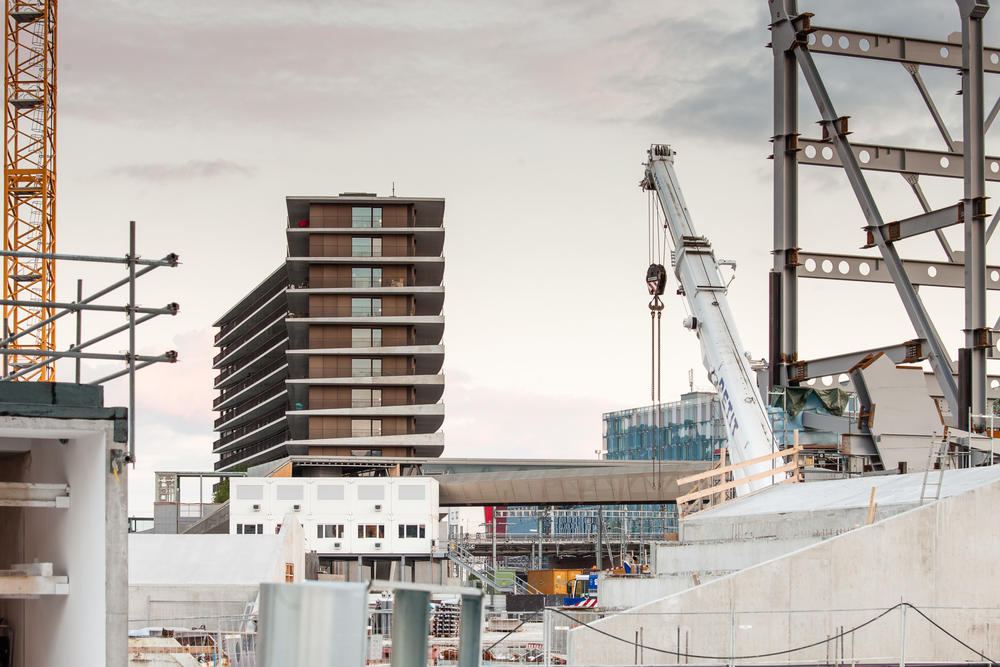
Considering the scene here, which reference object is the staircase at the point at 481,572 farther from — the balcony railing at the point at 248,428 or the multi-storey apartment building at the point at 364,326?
the balcony railing at the point at 248,428

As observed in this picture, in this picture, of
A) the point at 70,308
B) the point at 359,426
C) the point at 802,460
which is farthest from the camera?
the point at 359,426

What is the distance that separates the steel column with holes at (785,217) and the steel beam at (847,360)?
1.76 ft

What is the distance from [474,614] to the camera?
7129 mm

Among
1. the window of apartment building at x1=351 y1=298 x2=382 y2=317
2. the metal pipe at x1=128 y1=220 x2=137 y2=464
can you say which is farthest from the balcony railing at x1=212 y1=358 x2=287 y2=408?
the metal pipe at x1=128 y1=220 x2=137 y2=464

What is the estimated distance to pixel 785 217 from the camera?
43.0 m

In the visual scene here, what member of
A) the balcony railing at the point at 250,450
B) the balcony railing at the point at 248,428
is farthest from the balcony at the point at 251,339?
the balcony railing at the point at 250,450

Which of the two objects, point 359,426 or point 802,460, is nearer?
point 802,460

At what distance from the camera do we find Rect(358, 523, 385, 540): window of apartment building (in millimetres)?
74812

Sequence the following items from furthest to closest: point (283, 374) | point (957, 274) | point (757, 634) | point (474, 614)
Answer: point (283, 374) → point (957, 274) → point (757, 634) → point (474, 614)

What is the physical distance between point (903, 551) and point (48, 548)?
1553 cm

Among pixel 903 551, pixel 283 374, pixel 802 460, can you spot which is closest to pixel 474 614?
pixel 903 551

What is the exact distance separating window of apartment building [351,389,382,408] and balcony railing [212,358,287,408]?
723 inches

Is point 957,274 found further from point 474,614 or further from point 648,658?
point 474,614

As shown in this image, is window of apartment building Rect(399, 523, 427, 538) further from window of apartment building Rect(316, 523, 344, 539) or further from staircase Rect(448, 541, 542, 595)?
window of apartment building Rect(316, 523, 344, 539)
